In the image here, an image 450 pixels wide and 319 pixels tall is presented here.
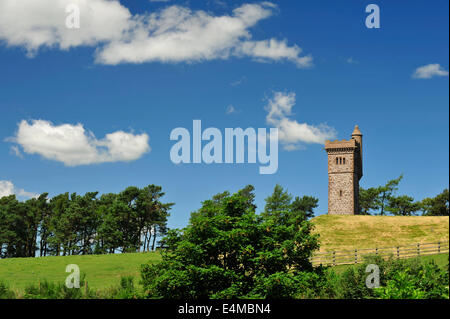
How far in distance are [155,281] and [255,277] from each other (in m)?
5.62

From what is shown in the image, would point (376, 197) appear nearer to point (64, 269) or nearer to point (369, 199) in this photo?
point (369, 199)

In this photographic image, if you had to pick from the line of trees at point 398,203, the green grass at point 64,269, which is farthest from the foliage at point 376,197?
the green grass at point 64,269

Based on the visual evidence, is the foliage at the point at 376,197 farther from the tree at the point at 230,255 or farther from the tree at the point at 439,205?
the tree at the point at 230,255

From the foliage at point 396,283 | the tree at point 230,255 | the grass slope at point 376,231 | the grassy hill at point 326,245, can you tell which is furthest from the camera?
the grass slope at point 376,231

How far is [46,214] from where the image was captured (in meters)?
96.0

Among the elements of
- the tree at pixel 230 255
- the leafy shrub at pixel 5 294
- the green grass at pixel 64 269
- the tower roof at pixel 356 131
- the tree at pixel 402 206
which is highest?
the tower roof at pixel 356 131

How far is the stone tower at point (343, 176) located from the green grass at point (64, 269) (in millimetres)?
42174

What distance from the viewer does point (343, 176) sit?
88.1 m

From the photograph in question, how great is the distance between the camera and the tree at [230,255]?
23.9 m

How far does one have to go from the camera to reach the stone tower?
283 feet

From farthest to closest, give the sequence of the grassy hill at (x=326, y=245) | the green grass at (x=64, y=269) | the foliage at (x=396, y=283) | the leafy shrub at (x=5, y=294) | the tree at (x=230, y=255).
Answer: the grassy hill at (x=326, y=245)
the green grass at (x=64, y=269)
the tree at (x=230, y=255)
the foliage at (x=396, y=283)
the leafy shrub at (x=5, y=294)

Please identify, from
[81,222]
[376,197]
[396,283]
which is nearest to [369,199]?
[376,197]

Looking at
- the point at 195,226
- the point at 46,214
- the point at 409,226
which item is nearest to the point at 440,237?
the point at 409,226
